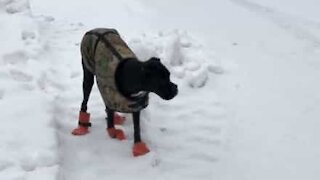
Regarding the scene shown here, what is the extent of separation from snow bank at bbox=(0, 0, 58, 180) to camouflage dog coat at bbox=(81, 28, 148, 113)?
551mm

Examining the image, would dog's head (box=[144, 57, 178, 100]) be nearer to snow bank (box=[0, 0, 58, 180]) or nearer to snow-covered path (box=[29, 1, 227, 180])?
snow-covered path (box=[29, 1, 227, 180])

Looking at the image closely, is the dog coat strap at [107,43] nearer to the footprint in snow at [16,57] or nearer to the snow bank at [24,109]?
the snow bank at [24,109]

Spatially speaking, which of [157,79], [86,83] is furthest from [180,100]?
[157,79]

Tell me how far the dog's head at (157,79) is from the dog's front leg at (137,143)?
0.43 metres

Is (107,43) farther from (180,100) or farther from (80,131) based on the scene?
(180,100)

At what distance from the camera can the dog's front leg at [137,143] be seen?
4078 millimetres

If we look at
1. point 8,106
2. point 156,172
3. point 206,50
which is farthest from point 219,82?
point 8,106

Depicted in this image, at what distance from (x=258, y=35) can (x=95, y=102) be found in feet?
9.34

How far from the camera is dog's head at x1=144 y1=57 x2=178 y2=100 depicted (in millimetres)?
3652

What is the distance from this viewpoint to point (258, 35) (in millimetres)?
6855

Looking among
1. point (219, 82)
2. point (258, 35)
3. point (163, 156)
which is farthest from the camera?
point (258, 35)

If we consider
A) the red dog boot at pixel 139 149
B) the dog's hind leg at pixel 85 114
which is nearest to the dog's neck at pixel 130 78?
the red dog boot at pixel 139 149

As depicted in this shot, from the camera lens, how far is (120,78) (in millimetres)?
3801

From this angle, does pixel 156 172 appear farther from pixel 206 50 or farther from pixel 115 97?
pixel 206 50
